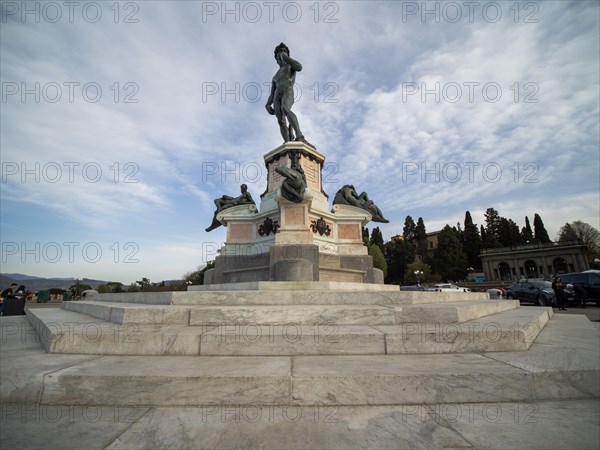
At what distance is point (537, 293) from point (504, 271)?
61652 millimetres

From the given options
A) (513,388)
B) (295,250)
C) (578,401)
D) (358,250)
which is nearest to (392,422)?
(513,388)

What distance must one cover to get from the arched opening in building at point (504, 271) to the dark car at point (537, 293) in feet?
189

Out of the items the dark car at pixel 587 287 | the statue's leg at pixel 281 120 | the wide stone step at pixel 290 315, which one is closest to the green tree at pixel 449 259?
the dark car at pixel 587 287

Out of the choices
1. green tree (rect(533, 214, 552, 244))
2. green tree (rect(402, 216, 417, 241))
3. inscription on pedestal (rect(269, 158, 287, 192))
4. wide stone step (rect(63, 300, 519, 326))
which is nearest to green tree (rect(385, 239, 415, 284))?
green tree (rect(402, 216, 417, 241))

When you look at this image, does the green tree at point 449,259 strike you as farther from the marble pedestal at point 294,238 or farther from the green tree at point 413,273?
the marble pedestal at point 294,238

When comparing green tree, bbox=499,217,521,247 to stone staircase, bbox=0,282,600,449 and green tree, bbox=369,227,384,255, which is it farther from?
stone staircase, bbox=0,282,600,449

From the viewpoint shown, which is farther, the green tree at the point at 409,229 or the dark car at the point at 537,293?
the green tree at the point at 409,229

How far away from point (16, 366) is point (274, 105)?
1050 centimetres

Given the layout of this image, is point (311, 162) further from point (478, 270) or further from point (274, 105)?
point (478, 270)

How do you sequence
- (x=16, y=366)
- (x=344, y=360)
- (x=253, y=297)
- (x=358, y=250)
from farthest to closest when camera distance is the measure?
(x=358, y=250)
(x=253, y=297)
(x=344, y=360)
(x=16, y=366)

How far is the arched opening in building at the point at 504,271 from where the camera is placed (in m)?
65.6

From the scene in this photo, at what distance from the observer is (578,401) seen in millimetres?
2322

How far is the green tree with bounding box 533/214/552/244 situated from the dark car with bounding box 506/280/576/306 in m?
65.9

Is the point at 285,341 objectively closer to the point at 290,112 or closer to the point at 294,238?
the point at 294,238
